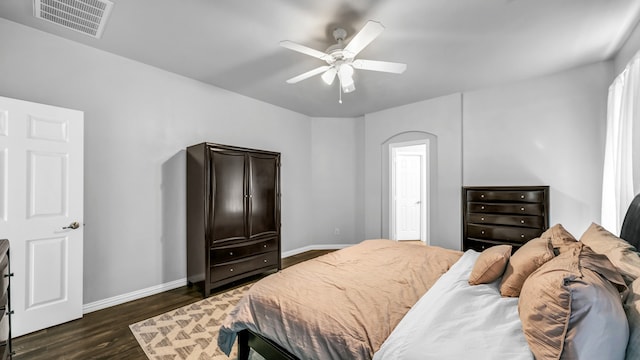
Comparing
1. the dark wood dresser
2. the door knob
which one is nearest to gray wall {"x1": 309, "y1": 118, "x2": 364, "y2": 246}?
the dark wood dresser

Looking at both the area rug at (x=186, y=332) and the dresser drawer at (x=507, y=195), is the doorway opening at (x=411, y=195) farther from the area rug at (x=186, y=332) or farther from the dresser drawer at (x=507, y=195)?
the area rug at (x=186, y=332)

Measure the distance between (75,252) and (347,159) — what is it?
410 cm

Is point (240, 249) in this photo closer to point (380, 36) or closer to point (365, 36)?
point (365, 36)

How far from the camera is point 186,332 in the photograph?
7.32 ft

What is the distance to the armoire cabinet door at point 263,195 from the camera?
3.45 meters

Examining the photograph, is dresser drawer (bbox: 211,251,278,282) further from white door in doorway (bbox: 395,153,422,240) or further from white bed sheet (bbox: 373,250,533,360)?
white door in doorway (bbox: 395,153,422,240)

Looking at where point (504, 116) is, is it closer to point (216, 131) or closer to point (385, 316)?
point (385, 316)

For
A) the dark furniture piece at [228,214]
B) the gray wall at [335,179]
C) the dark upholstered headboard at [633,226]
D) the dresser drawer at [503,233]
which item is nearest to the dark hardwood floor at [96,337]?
the dark furniture piece at [228,214]

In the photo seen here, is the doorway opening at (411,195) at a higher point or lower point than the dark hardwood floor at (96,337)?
higher

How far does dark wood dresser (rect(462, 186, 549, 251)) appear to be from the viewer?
306 centimetres

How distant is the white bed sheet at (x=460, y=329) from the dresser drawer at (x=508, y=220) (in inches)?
80.9

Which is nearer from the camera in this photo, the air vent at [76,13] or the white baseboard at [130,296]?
the air vent at [76,13]

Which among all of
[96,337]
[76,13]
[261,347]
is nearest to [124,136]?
[76,13]

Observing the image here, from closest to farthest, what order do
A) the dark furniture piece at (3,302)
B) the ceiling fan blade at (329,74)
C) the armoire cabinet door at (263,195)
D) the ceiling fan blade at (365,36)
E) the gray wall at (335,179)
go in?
the dark furniture piece at (3,302) < the ceiling fan blade at (365,36) < the ceiling fan blade at (329,74) < the armoire cabinet door at (263,195) < the gray wall at (335,179)
